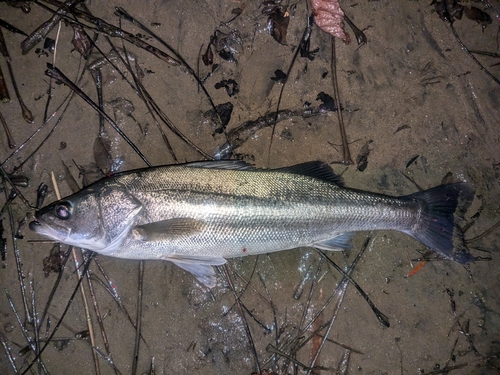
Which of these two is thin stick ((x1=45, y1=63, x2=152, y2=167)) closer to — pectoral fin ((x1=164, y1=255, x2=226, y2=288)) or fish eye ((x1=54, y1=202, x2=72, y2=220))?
fish eye ((x1=54, y1=202, x2=72, y2=220))

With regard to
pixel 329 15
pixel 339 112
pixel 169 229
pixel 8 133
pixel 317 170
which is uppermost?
pixel 329 15

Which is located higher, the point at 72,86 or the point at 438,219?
the point at 72,86

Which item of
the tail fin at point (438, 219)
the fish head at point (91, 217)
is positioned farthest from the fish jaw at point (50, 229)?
the tail fin at point (438, 219)

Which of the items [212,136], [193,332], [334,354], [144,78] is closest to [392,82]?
[212,136]

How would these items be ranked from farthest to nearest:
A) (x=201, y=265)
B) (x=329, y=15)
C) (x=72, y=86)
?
(x=329, y=15) < (x=72, y=86) < (x=201, y=265)

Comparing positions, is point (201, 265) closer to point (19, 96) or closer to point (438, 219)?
point (438, 219)

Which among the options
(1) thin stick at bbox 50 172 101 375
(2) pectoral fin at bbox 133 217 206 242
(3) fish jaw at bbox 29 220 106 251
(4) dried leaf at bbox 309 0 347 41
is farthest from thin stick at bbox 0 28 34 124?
(4) dried leaf at bbox 309 0 347 41

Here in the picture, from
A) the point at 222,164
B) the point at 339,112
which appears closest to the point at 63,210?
the point at 222,164

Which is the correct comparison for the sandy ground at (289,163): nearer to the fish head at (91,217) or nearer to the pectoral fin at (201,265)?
the pectoral fin at (201,265)
